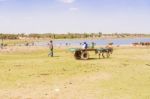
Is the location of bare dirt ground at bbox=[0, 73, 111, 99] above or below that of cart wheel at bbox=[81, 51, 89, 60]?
below

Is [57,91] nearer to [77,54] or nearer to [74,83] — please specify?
[74,83]

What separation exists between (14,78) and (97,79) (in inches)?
185

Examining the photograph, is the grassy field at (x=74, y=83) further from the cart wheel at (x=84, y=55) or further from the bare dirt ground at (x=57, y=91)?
the cart wheel at (x=84, y=55)

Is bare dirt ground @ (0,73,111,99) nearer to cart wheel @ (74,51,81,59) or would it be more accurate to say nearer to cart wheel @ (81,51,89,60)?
cart wheel @ (81,51,89,60)

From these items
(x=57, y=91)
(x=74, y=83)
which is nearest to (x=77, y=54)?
(x=74, y=83)

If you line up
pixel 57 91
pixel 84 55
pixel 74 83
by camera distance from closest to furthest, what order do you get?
pixel 57 91 → pixel 74 83 → pixel 84 55

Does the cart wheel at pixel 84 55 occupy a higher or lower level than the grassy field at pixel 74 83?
higher

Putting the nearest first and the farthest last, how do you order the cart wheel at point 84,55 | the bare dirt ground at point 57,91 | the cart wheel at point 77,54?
the bare dirt ground at point 57,91
the cart wheel at point 84,55
the cart wheel at point 77,54

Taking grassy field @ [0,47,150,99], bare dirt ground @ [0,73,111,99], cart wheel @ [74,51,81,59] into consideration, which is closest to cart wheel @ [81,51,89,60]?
cart wheel @ [74,51,81,59]

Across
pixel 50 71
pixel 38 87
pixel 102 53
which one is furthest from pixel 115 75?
pixel 102 53

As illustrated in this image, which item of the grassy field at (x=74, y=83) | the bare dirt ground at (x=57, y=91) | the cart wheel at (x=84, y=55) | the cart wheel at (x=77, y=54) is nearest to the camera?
the bare dirt ground at (x=57, y=91)

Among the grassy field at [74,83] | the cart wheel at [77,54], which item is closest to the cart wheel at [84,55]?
the cart wheel at [77,54]

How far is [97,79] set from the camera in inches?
889

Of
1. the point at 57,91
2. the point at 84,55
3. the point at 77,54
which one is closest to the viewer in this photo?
the point at 57,91
